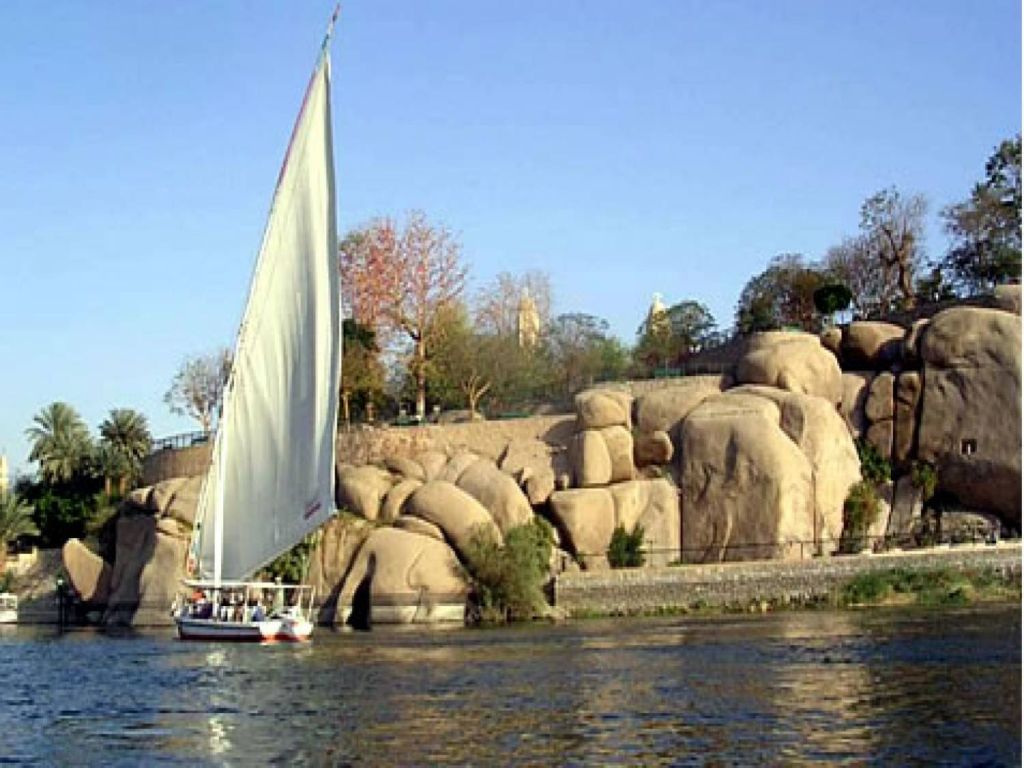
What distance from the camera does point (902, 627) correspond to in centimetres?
3391

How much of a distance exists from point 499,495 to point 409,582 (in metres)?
4.59

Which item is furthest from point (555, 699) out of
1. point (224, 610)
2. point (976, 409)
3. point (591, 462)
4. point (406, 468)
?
point (976, 409)

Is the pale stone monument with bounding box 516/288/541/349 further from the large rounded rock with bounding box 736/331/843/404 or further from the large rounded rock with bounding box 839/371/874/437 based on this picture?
the large rounded rock with bounding box 839/371/874/437

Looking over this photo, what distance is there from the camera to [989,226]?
207ft

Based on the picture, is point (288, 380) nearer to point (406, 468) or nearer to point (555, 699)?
point (555, 699)

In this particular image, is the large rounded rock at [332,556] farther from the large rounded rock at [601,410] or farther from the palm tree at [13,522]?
the palm tree at [13,522]

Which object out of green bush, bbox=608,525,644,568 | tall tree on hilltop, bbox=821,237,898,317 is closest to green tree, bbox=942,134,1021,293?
tall tree on hilltop, bbox=821,237,898,317

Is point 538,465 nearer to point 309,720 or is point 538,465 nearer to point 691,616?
point 691,616

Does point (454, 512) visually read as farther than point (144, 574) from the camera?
No

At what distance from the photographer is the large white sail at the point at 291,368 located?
3234cm

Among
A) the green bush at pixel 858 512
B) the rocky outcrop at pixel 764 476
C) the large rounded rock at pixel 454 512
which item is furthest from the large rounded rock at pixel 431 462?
the green bush at pixel 858 512

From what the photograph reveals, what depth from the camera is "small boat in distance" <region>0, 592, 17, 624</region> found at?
5831 centimetres

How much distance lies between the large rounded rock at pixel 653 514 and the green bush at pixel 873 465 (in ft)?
20.8

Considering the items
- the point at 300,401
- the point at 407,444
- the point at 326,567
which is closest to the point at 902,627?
the point at 300,401
